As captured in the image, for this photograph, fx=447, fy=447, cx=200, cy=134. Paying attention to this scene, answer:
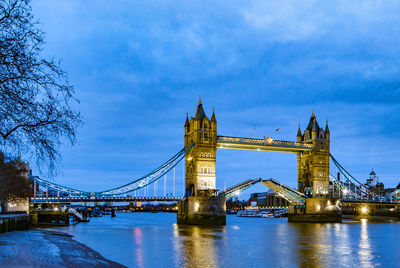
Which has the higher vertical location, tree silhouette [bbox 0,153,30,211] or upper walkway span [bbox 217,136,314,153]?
upper walkway span [bbox 217,136,314,153]

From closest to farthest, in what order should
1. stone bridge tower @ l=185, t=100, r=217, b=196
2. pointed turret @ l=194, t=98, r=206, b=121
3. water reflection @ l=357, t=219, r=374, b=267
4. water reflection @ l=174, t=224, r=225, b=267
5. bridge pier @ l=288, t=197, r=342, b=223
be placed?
1. water reflection @ l=174, t=224, r=225, b=267
2. water reflection @ l=357, t=219, r=374, b=267
3. stone bridge tower @ l=185, t=100, r=217, b=196
4. pointed turret @ l=194, t=98, r=206, b=121
5. bridge pier @ l=288, t=197, r=342, b=223

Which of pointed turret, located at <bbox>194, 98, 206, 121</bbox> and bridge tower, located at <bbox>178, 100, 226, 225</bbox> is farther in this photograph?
pointed turret, located at <bbox>194, 98, 206, 121</bbox>

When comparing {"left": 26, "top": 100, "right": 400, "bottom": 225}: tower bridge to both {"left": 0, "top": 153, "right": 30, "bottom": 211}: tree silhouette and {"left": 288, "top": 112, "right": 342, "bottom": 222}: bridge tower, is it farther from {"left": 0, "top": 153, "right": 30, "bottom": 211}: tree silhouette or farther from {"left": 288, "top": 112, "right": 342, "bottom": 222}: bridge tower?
{"left": 0, "top": 153, "right": 30, "bottom": 211}: tree silhouette

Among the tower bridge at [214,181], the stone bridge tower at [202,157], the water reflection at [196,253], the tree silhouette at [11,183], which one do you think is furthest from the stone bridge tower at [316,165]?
the tree silhouette at [11,183]

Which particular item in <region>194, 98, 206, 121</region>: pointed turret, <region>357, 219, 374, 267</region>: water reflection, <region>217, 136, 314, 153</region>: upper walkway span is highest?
<region>194, 98, 206, 121</region>: pointed turret

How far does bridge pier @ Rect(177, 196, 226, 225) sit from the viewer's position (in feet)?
175

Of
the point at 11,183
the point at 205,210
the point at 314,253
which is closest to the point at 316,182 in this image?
the point at 205,210

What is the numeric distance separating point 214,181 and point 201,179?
184 cm

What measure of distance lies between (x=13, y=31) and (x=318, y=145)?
62.6 metres

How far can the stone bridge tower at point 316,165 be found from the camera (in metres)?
66.6

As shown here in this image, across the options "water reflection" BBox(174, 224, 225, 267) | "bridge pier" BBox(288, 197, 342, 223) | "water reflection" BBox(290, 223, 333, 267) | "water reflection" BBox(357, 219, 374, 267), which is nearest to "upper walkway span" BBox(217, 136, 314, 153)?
"bridge pier" BBox(288, 197, 342, 223)

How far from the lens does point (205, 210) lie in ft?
175

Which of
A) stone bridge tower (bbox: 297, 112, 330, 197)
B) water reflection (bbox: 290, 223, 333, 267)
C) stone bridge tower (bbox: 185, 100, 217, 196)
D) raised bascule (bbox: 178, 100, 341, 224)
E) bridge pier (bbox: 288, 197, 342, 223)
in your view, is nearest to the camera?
water reflection (bbox: 290, 223, 333, 267)

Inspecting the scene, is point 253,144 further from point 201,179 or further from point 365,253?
point 365,253
